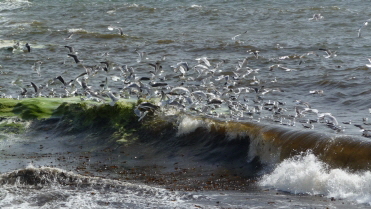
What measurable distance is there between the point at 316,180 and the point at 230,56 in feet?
40.1

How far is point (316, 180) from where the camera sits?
890 centimetres

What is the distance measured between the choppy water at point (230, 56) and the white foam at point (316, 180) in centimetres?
1

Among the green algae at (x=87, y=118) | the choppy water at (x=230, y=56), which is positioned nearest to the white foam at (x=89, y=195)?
the choppy water at (x=230, y=56)

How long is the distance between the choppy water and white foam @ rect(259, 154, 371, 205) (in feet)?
0.05

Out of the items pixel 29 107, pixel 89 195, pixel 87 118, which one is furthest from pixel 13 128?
pixel 89 195

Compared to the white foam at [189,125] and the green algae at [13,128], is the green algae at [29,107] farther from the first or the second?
the white foam at [189,125]

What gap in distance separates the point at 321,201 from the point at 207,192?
1586mm

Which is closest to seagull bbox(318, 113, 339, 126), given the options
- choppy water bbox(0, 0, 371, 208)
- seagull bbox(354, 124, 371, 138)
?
choppy water bbox(0, 0, 371, 208)

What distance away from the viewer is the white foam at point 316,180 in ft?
27.7

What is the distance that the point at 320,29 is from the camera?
24953mm

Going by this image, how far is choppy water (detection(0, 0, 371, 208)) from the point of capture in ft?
29.0

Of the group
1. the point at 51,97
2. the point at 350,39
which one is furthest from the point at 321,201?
the point at 350,39

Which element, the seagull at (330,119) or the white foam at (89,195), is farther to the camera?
the seagull at (330,119)

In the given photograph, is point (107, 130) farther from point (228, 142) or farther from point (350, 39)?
point (350, 39)
